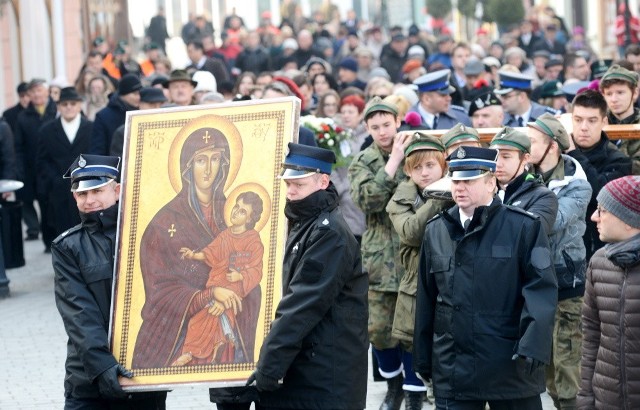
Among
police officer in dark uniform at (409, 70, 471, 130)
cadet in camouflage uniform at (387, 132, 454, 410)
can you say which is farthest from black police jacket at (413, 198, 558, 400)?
police officer in dark uniform at (409, 70, 471, 130)

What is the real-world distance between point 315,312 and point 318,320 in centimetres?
5

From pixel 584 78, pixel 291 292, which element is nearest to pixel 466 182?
pixel 291 292

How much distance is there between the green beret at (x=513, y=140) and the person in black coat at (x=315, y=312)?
1.51 metres

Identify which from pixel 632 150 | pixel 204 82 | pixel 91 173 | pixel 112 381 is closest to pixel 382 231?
pixel 632 150

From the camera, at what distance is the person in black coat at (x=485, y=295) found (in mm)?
7199

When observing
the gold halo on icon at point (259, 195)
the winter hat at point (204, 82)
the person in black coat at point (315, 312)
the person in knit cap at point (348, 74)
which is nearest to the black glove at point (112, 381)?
the person in black coat at point (315, 312)

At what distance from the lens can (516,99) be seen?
Answer: 13234mm

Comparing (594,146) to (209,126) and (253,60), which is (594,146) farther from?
(253,60)

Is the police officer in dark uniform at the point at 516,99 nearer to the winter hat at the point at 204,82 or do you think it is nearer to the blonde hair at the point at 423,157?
the winter hat at the point at 204,82

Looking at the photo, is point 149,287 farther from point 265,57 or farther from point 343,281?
point 265,57

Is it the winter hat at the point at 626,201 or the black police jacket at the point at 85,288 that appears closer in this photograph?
the winter hat at the point at 626,201

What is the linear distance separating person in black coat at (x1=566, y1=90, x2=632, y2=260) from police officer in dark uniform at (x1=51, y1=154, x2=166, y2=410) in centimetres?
380

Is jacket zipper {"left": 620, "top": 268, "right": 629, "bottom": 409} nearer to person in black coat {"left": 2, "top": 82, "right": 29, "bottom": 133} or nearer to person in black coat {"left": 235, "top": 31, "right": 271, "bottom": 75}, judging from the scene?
person in black coat {"left": 2, "top": 82, "right": 29, "bottom": 133}

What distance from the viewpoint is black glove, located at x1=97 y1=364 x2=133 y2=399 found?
7.11 meters
